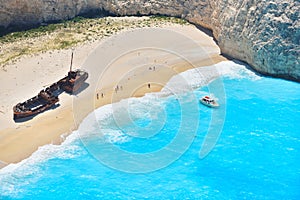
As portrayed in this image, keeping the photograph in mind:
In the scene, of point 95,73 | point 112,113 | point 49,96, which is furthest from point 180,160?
point 95,73

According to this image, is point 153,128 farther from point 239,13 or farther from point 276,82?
point 239,13

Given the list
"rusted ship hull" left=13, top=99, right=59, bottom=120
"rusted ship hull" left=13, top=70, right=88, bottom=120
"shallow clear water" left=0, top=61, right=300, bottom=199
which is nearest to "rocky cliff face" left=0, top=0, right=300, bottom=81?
"shallow clear water" left=0, top=61, right=300, bottom=199

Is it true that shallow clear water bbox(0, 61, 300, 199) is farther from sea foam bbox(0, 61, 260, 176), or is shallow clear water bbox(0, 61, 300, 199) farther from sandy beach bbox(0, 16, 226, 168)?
sandy beach bbox(0, 16, 226, 168)

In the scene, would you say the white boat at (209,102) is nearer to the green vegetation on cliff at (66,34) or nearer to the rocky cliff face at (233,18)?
the rocky cliff face at (233,18)

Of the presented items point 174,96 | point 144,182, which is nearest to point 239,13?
point 174,96

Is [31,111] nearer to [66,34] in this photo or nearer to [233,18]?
[66,34]

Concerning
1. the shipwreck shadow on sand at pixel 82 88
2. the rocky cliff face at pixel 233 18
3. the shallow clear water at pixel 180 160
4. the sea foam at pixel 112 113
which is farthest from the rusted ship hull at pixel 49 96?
the rocky cliff face at pixel 233 18
